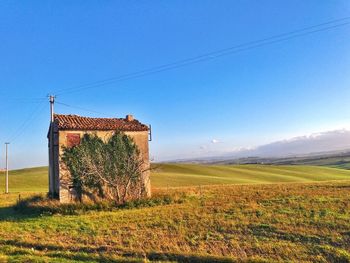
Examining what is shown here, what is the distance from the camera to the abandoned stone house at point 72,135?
25.2 m

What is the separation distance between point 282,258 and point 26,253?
792 cm

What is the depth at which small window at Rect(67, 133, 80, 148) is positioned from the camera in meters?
25.8

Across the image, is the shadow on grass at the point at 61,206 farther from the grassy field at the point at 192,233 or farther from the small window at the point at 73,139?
the small window at the point at 73,139

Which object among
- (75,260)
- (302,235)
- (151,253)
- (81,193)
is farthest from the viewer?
(81,193)

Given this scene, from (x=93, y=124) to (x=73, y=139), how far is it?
6.85ft

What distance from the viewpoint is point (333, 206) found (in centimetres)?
2030

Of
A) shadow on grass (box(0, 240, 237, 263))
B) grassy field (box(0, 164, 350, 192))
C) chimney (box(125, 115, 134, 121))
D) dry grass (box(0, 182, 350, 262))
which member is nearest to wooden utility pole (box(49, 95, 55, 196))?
dry grass (box(0, 182, 350, 262))

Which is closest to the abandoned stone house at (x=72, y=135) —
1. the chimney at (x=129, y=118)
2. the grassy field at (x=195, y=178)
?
the chimney at (x=129, y=118)

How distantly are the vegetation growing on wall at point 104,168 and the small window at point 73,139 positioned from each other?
0.31 meters

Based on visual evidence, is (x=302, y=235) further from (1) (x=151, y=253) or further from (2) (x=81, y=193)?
(2) (x=81, y=193)

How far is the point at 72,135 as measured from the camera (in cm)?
2600

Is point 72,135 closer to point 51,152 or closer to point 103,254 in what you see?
point 51,152

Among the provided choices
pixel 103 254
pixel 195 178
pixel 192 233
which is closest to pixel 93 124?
pixel 192 233

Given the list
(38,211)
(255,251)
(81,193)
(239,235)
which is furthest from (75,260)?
(81,193)
